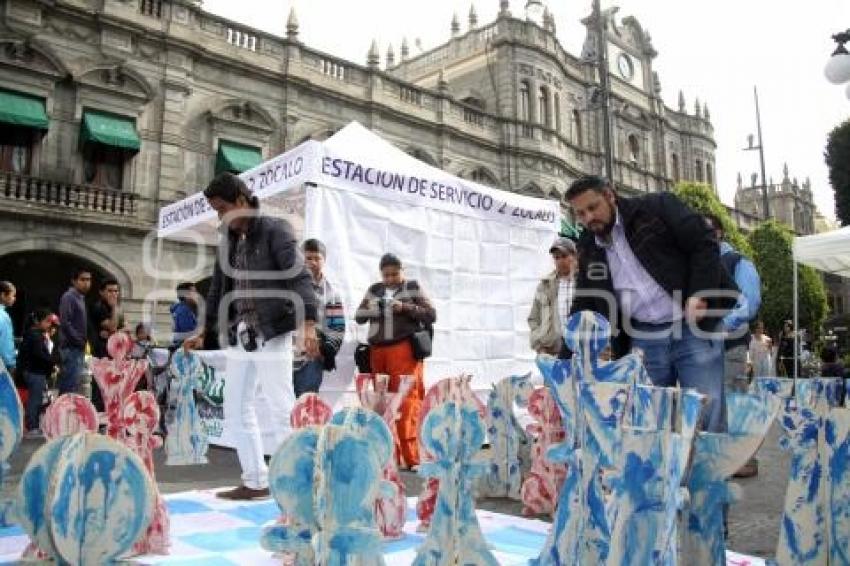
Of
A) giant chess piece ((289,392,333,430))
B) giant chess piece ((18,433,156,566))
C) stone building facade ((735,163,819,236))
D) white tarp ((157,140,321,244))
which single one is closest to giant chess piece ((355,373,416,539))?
giant chess piece ((289,392,333,430))

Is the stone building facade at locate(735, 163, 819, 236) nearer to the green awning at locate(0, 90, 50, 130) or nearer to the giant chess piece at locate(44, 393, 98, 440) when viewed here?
the green awning at locate(0, 90, 50, 130)

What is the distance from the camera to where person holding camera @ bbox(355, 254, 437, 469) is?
5.36m

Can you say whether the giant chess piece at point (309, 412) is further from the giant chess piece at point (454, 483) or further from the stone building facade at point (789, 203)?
the stone building facade at point (789, 203)

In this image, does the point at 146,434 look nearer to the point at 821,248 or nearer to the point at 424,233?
the point at 424,233

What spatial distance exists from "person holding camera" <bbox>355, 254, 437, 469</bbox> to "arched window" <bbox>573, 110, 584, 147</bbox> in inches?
864

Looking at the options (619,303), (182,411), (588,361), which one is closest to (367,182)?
(182,411)

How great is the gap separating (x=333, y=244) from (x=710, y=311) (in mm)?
3849

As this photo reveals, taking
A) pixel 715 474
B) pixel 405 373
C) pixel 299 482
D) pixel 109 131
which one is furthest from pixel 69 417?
pixel 109 131

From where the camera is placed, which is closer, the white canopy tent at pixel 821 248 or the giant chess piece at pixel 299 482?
the giant chess piece at pixel 299 482

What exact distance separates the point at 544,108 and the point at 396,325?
20243mm

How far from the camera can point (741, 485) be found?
3963mm

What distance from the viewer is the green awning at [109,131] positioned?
44.8 ft

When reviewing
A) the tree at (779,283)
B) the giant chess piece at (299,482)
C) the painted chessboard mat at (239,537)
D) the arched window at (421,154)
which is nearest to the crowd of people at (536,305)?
the painted chessboard mat at (239,537)

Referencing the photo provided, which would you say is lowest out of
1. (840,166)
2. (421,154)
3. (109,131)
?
(109,131)
